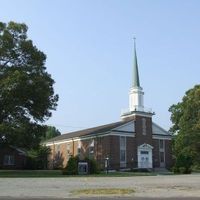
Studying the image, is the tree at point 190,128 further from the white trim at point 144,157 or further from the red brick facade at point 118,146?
the red brick facade at point 118,146

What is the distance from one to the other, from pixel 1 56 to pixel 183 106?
29.9m

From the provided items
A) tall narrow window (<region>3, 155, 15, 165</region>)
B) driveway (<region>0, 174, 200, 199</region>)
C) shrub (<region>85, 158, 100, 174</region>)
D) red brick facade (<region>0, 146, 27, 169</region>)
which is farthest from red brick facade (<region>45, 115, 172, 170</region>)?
driveway (<region>0, 174, 200, 199</region>)

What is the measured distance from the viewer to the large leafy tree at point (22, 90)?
52.1 metres

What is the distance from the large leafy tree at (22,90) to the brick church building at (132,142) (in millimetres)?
15331

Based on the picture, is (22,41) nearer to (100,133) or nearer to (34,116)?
(34,116)

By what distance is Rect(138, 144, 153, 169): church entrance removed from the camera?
72.8 m

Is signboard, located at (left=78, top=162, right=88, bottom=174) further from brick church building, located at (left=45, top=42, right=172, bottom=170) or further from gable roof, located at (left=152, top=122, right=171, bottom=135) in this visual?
gable roof, located at (left=152, top=122, right=171, bottom=135)

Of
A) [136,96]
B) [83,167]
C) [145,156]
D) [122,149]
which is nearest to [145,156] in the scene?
[145,156]

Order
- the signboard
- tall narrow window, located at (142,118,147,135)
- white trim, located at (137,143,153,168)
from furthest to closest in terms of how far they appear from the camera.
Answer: tall narrow window, located at (142,118,147,135)
white trim, located at (137,143,153,168)
the signboard

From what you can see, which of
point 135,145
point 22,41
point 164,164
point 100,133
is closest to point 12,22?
point 22,41

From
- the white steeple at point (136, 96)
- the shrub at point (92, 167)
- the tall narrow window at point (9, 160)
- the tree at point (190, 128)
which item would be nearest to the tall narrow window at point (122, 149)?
the white steeple at point (136, 96)

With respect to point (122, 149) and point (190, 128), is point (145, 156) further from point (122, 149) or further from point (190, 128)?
point (190, 128)

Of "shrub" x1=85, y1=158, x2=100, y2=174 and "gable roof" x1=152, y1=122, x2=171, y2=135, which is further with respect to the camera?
"gable roof" x1=152, y1=122, x2=171, y2=135

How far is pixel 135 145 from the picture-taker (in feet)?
239
